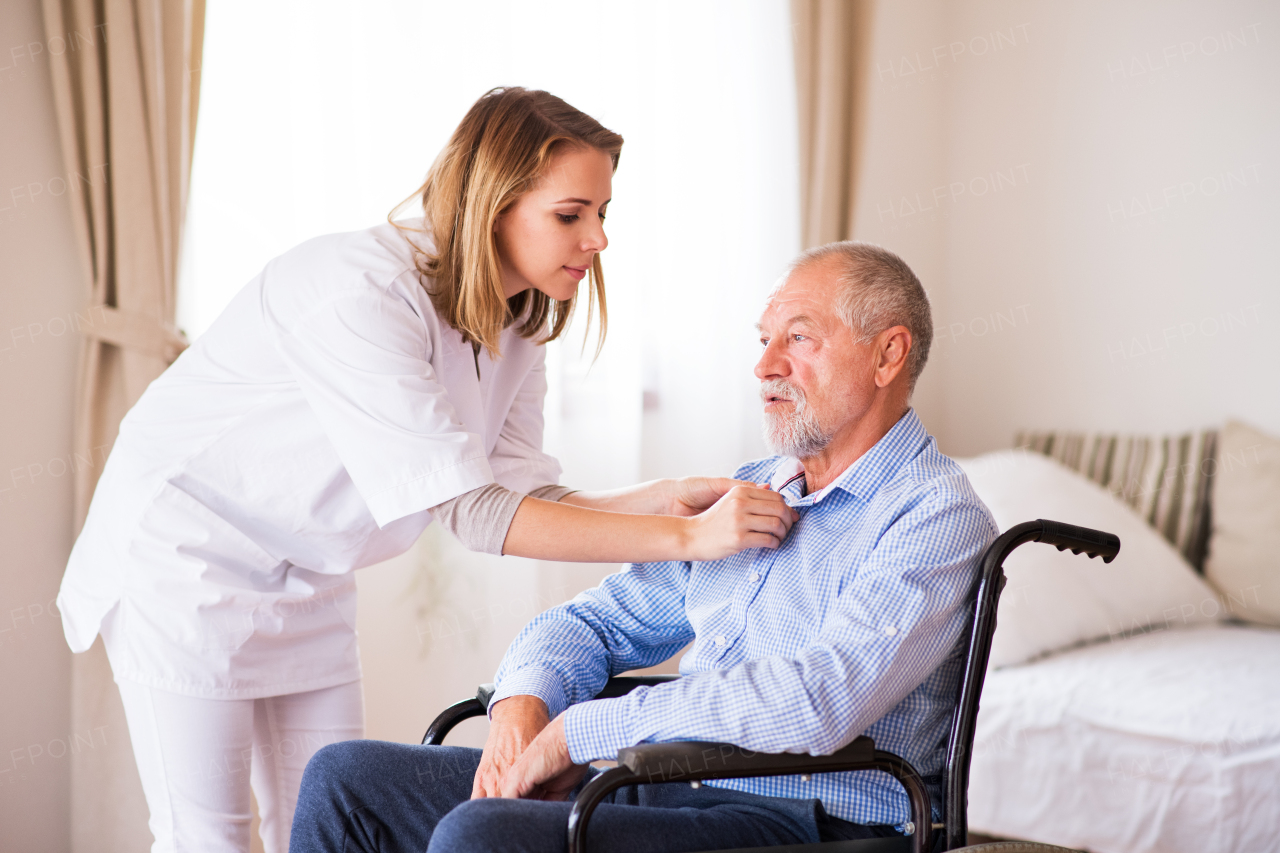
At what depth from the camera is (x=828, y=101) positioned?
3.06m

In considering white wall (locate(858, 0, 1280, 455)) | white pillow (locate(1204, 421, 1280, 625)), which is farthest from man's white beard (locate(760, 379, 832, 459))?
white wall (locate(858, 0, 1280, 455))

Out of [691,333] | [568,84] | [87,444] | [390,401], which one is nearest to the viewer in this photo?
[390,401]

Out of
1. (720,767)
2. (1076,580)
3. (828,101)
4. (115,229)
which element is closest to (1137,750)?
(1076,580)

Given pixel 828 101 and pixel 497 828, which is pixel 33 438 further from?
pixel 828 101

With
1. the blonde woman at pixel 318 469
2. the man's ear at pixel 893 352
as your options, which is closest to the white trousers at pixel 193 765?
the blonde woman at pixel 318 469

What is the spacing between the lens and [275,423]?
1.40 m

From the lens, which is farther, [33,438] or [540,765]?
[33,438]

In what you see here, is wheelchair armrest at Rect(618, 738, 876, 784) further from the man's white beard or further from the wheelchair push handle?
the man's white beard

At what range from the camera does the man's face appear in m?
1.46

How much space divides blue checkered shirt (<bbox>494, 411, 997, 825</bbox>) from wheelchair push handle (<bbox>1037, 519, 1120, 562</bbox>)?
0.10 m

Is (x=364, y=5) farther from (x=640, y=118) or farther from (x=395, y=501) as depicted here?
(x=395, y=501)

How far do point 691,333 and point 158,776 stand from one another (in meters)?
1.89

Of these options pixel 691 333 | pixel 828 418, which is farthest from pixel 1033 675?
pixel 691 333

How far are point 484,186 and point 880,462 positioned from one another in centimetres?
69
